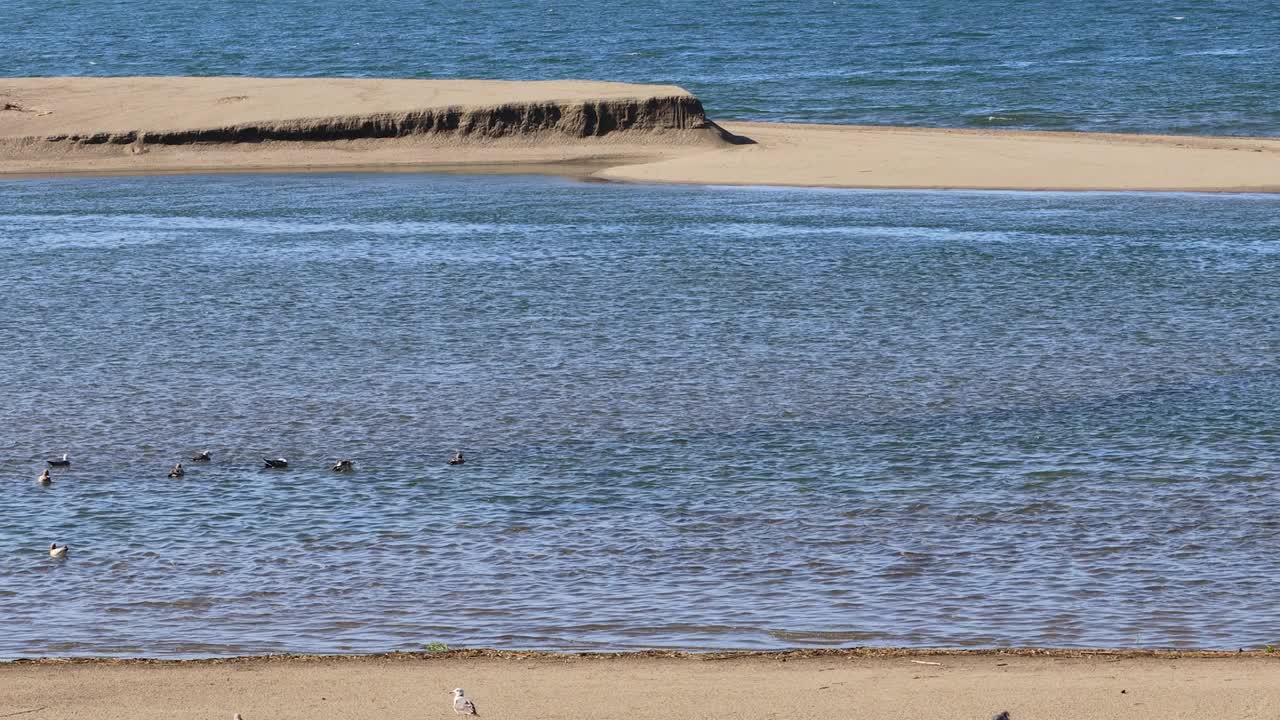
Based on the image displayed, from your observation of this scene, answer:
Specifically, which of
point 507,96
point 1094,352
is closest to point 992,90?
point 507,96

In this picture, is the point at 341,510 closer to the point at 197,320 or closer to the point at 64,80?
the point at 197,320

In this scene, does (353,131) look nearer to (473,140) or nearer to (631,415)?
(473,140)

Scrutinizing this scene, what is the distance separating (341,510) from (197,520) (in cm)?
108

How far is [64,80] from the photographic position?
45.0 m

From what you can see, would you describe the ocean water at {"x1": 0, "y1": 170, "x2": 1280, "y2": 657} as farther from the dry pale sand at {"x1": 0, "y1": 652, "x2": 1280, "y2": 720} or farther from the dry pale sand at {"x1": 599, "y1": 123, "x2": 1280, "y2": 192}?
the dry pale sand at {"x1": 599, "y1": 123, "x2": 1280, "y2": 192}

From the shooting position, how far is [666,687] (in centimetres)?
Result: 893

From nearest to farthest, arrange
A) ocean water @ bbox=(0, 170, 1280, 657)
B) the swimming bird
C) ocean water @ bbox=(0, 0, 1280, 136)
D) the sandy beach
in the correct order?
the swimming bird → ocean water @ bbox=(0, 170, 1280, 657) → the sandy beach → ocean water @ bbox=(0, 0, 1280, 136)

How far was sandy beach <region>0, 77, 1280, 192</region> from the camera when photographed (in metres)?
37.8

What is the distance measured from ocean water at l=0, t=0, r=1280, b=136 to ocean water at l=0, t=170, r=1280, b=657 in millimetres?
24254

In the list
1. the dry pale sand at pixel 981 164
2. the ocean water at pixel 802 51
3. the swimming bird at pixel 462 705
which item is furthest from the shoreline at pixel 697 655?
the ocean water at pixel 802 51

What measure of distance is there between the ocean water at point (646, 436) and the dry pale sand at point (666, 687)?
1.96 ft

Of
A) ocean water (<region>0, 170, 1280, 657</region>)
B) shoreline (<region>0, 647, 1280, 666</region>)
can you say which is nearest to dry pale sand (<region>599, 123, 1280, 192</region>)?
ocean water (<region>0, 170, 1280, 657</region>)

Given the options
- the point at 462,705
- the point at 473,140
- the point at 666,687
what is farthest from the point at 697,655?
the point at 473,140

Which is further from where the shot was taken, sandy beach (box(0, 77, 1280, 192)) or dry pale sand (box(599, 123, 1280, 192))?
sandy beach (box(0, 77, 1280, 192))
